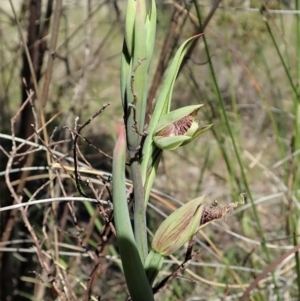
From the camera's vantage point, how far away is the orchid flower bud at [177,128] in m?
0.58

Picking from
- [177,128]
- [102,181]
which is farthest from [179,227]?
[102,181]

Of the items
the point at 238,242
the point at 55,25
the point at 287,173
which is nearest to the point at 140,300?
the point at 55,25

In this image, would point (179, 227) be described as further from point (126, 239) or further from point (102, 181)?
point (102, 181)

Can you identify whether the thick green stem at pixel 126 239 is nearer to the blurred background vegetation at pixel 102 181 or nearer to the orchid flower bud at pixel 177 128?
the orchid flower bud at pixel 177 128

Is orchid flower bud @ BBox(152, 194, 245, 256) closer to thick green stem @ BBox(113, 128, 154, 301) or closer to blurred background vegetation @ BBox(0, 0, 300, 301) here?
thick green stem @ BBox(113, 128, 154, 301)

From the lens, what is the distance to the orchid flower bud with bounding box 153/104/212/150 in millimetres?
583

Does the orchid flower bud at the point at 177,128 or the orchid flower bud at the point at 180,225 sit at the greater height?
the orchid flower bud at the point at 177,128

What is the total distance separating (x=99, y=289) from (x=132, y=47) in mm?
1084

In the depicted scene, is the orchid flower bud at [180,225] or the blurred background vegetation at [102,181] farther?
the blurred background vegetation at [102,181]

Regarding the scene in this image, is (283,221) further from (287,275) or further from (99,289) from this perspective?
(99,289)

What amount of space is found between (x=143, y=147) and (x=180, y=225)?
0.09 metres

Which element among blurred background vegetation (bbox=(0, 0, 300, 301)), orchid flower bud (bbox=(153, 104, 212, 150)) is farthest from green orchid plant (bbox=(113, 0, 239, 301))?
blurred background vegetation (bbox=(0, 0, 300, 301))

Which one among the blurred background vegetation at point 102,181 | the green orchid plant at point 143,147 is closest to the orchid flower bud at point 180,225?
the green orchid plant at point 143,147

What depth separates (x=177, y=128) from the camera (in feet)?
1.94
